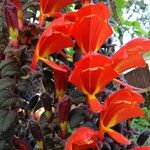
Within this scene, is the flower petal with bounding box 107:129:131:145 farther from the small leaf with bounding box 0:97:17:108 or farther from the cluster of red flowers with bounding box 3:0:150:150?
the small leaf with bounding box 0:97:17:108

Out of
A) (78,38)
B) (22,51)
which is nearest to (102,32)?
(78,38)

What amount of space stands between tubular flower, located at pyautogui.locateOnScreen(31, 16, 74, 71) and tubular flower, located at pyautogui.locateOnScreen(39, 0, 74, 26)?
0.08 metres

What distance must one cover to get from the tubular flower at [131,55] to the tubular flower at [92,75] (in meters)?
0.03

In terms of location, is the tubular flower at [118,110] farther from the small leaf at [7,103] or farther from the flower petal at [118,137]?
the small leaf at [7,103]

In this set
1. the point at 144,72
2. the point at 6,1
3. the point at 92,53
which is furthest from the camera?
the point at 144,72

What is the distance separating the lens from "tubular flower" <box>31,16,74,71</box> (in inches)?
23.4

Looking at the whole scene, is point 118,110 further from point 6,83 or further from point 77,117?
point 6,83

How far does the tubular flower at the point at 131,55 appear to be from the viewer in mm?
609

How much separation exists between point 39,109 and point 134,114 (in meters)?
0.19

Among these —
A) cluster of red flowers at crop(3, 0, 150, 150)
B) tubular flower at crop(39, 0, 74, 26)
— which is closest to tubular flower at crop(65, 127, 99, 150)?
cluster of red flowers at crop(3, 0, 150, 150)

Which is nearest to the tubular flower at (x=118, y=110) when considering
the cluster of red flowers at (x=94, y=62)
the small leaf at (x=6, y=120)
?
the cluster of red flowers at (x=94, y=62)

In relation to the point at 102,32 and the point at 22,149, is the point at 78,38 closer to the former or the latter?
the point at 102,32

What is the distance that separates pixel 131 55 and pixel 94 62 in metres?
0.07

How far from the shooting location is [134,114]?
2.03ft
